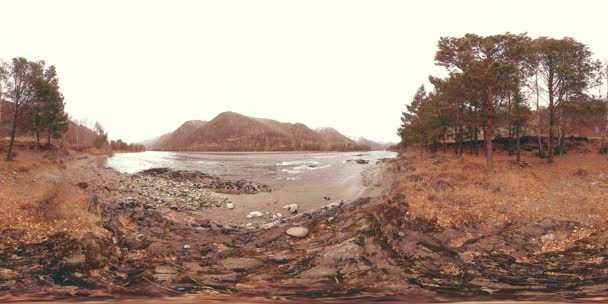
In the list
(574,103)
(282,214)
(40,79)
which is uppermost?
(40,79)

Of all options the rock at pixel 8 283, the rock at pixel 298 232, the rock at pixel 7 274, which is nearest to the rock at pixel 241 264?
the rock at pixel 298 232

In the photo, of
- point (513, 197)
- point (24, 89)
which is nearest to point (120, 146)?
point (24, 89)

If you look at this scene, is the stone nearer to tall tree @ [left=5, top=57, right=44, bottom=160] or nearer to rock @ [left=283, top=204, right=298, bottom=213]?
rock @ [left=283, top=204, right=298, bottom=213]

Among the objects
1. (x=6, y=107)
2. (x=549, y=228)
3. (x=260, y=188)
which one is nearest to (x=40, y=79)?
(x=6, y=107)

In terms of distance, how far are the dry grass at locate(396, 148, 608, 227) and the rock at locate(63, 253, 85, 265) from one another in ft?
35.6

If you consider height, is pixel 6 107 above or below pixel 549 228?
above

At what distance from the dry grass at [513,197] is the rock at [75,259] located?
10.8 meters

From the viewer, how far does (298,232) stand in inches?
429

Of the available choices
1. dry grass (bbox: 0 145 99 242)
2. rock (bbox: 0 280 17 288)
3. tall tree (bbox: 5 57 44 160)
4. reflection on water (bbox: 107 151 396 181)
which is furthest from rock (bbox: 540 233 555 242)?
tall tree (bbox: 5 57 44 160)

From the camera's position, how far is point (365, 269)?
23.6ft

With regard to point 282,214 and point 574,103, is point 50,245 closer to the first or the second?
point 282,214

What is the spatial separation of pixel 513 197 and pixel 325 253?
40.2ft

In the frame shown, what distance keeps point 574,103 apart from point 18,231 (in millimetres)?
35690

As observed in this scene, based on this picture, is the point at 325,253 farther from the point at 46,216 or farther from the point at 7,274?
the point at 46,216
